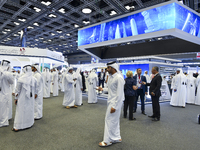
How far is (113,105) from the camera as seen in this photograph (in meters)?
2.38

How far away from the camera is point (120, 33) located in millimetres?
2738

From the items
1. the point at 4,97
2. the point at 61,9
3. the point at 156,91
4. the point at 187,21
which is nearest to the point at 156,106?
the point at 156,91

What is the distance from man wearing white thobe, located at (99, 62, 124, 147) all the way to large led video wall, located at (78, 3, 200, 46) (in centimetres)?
80

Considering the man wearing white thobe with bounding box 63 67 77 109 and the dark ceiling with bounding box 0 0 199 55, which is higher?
the dark ceiling with bounding box 0 0 199 55

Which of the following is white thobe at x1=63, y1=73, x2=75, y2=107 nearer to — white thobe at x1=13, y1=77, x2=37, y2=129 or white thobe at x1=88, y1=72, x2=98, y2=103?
white thobe at x1=88, y1=72, x2=98, y2=103

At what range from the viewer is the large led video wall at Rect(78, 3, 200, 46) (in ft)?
6.98

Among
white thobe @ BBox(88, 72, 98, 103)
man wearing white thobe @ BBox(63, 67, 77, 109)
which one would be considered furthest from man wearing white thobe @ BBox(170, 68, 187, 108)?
man wearing white thobe @ BBox(63, 67, 77, 109)

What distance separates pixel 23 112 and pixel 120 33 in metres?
2.95

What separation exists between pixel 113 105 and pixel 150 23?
5.43ft

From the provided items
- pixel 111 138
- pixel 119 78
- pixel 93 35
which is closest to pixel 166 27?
pixel 119 78

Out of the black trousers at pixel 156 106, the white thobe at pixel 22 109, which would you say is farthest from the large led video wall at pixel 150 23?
the black trousers at pixel 156 106

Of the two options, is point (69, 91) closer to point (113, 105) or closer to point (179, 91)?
point (113, 105)

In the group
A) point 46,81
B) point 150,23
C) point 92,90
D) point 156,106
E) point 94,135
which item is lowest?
point 94,135

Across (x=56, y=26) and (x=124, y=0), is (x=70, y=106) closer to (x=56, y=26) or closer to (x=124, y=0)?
Answer: (x=124, y=0)
